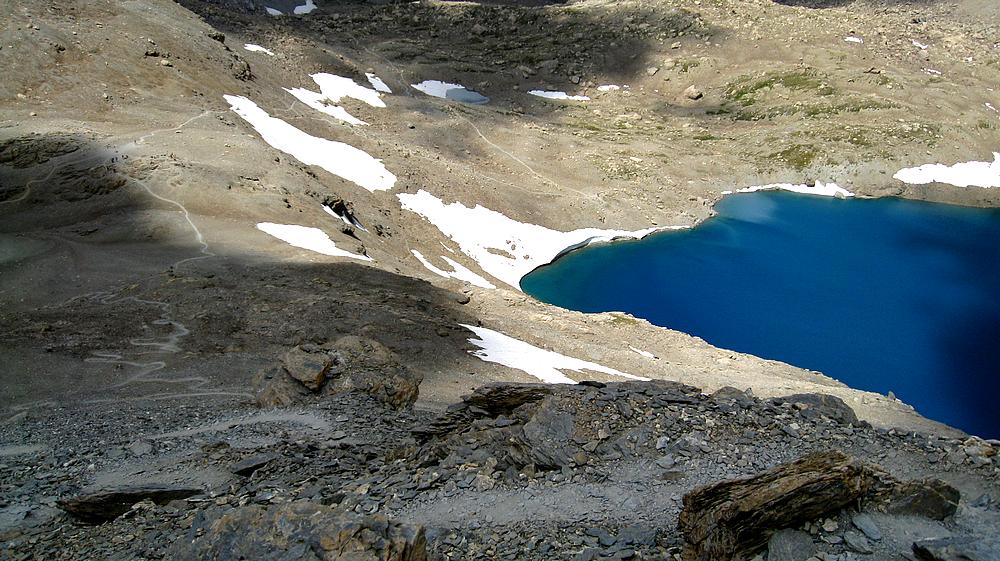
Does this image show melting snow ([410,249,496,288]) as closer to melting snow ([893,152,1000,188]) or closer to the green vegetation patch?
melting snow ([893,152,1000,188])

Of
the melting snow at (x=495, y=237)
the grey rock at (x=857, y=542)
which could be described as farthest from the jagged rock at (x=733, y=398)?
the melting snow at (x=495, y=237)

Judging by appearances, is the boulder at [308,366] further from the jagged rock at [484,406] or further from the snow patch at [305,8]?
the snow patch at [305,8]

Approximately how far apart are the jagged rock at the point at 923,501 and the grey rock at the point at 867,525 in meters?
0.40

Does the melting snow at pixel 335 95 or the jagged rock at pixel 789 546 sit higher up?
the jagged rock at pixel 789 546

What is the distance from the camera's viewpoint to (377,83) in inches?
2970

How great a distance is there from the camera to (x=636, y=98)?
287 ft

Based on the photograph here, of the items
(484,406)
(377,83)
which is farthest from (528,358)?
(377,83)

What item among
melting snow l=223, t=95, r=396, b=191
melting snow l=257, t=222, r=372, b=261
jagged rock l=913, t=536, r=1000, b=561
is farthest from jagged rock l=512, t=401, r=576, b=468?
melting snow l=223, t=95, r=396, b=191

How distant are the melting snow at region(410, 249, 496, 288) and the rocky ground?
3.85 ft

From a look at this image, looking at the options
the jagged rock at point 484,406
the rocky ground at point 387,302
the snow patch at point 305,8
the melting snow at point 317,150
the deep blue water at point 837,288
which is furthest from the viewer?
the snow patch at point 305,8

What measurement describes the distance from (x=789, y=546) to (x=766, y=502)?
0.58 m

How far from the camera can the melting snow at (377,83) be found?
74113 millimetres

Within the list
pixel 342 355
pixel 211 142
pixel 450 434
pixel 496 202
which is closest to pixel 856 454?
pixel 450 434

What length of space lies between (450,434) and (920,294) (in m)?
50.2
